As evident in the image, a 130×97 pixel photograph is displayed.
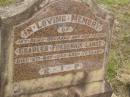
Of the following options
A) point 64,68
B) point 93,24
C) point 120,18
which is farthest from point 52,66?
point 120,18

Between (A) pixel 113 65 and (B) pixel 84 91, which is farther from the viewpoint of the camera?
(A) pixel 113 65

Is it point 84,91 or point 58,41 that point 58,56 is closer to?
point 58,41

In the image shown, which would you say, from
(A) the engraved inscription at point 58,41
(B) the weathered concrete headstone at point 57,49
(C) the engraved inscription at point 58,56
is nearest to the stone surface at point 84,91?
(B) the weathered concrete headstone at point 57,49

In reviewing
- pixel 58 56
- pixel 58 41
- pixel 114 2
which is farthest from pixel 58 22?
pixel 114 2

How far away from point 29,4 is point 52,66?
28.6 inches

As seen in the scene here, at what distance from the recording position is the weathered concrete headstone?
128 inches

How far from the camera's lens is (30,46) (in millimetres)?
3287

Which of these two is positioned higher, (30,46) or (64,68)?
(30,46)

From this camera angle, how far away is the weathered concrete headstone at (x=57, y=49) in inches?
128

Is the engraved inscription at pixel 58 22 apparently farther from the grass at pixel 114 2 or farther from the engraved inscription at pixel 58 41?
the grass at pixel 114 2

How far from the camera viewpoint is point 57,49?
3.46 meters

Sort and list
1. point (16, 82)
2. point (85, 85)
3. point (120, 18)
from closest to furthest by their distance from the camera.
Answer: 1. point (16, 82)
2. point (85, 85)
3. point (120, 18)

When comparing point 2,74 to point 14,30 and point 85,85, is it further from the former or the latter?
point 85,85

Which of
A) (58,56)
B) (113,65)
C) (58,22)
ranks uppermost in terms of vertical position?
(58,22)
